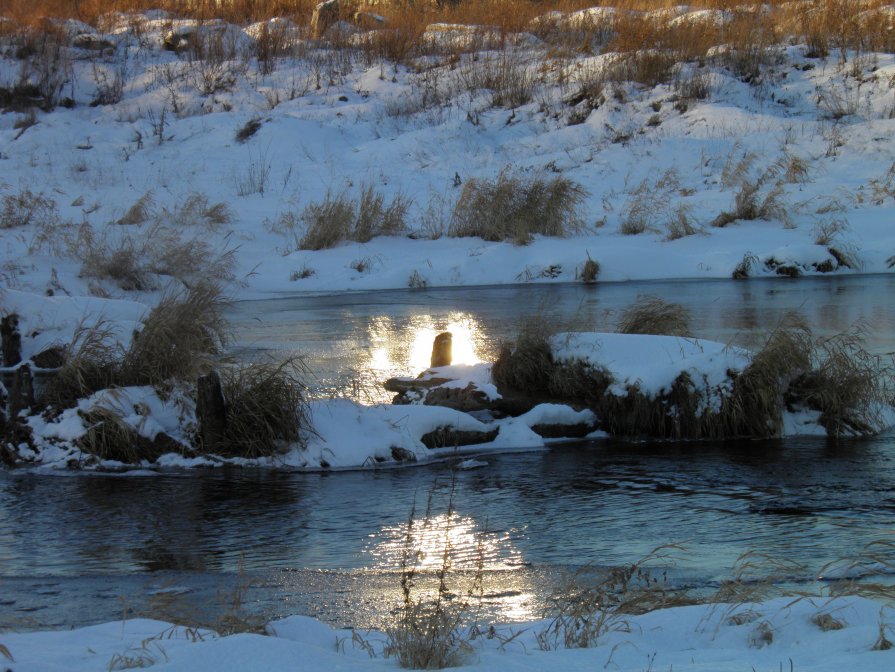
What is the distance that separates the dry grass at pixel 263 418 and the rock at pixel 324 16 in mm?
24205

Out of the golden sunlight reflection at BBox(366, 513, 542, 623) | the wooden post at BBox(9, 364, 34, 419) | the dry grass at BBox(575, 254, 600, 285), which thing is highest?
the dry grass at BBox(575, 254, 600, 285)

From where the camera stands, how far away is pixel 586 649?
3.81 m

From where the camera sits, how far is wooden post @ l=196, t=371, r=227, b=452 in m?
7.83

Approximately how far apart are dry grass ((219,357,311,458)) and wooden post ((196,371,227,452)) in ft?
0.20

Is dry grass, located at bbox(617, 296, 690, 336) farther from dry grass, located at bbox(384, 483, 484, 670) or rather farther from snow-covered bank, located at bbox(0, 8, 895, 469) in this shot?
dry grass, located at bbox(384, 483, 484, 670)

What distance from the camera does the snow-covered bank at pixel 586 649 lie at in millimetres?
3445

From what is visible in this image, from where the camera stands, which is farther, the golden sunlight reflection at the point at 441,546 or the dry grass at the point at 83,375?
the dry grass at the point at 83,375

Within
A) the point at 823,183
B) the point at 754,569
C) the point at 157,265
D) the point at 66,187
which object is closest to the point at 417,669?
the point at 754,569

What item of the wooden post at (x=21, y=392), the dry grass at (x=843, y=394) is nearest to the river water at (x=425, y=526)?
the dry grass at (x=843, y=394)

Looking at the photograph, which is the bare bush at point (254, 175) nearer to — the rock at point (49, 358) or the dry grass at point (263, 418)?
the rock at point (49, 358)

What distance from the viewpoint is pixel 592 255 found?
17.9 meters

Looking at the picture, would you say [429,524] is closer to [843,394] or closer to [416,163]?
[843,394]

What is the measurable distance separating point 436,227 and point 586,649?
16949mm

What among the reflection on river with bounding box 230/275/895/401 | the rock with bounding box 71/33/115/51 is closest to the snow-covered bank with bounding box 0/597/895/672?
the reflection on river with bounding box 230/275/895/401
